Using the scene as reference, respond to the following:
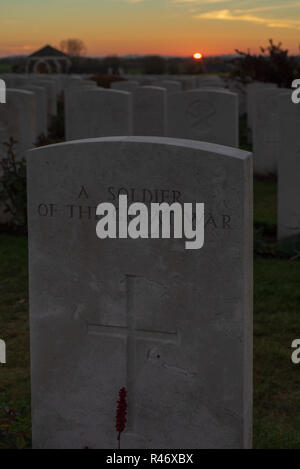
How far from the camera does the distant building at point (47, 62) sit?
57750mm

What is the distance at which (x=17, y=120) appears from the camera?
8664 millimetres

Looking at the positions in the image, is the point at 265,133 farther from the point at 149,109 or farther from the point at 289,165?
the point at 289,165

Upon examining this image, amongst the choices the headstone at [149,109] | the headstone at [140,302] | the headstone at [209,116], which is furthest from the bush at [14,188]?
the headstone at [149,109]

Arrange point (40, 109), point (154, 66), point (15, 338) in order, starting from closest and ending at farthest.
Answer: point (15, 338)
point (40, 109)
point (154, 66)

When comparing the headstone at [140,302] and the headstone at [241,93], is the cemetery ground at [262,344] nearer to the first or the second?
the headstone at [140,302]

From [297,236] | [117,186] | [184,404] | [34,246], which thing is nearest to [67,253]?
[34,246]

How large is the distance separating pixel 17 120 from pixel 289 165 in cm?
311

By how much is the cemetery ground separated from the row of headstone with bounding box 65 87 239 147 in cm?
201

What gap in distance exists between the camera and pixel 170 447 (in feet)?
11.5

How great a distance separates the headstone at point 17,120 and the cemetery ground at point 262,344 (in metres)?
1.08

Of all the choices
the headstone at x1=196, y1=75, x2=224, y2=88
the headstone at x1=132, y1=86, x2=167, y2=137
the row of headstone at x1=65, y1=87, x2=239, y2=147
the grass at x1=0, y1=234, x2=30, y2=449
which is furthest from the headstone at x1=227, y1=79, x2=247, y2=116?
the grass at x1=0, y1=234, x2=30, y2=449

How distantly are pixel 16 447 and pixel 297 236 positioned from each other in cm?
488

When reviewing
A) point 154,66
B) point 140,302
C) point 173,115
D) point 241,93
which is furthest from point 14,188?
point 154,66

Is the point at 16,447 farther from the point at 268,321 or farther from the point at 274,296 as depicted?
the point at 274,296
